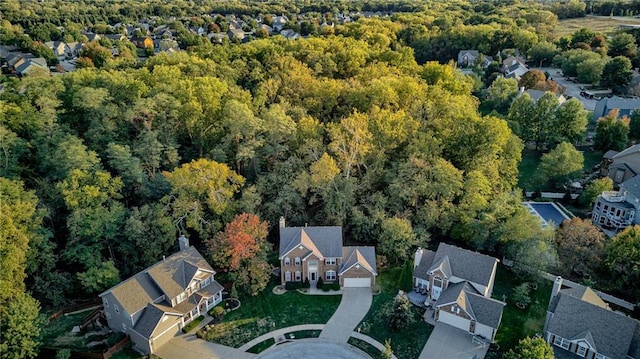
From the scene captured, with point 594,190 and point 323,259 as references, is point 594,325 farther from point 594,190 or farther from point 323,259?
point 594,190

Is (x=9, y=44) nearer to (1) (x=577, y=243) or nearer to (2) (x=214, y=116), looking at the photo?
(2) (x=214, y=116)

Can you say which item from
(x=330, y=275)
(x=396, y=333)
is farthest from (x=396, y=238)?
(x=396, y=333)

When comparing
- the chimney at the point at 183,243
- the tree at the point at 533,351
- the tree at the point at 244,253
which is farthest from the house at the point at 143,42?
the tree at the point at 533,351

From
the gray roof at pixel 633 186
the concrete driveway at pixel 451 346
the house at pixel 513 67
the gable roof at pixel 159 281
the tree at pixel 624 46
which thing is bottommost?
the concrete driveway at pixel 451 346

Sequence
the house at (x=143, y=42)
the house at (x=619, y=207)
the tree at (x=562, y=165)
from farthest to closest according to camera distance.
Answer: the house at (x=143, y=42)
the tree at (x=562, y=165)
the house at (x=619, y=207)

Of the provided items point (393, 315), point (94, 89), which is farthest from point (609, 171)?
point (94, 89)

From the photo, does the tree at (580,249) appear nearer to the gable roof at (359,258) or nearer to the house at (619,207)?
the house at (619,207)

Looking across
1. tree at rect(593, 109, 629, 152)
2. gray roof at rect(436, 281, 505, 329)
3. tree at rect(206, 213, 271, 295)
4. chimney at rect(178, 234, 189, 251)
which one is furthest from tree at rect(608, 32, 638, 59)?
chimney at rect(178, 234, 189, 251)
